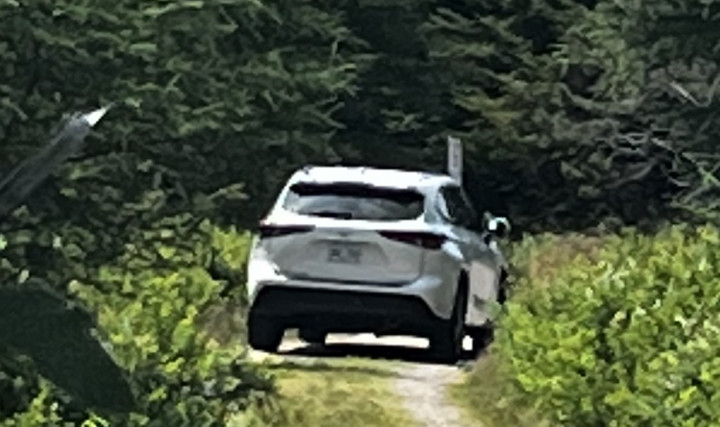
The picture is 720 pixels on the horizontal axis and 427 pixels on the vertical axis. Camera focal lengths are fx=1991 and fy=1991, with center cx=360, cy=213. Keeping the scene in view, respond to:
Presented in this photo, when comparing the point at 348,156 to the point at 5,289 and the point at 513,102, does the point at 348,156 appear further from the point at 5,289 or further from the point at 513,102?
the point at 5,289

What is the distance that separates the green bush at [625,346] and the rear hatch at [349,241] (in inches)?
21.3

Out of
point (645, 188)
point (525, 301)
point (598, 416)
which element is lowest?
point (645, 188)

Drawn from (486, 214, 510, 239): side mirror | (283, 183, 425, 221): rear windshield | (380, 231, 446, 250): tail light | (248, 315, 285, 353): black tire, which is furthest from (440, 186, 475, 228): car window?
(248, 315, 285, 353): black tire

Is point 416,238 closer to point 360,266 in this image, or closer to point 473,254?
point 360,266

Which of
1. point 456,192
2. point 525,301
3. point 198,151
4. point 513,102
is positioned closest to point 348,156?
point 198,151

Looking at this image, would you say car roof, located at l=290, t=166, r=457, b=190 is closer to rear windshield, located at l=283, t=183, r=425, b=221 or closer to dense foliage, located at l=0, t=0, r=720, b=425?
rear windshield, located at l=283, t=183, r=425, b=221

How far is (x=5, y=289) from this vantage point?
1.81 ft

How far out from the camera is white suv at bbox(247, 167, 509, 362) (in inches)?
344

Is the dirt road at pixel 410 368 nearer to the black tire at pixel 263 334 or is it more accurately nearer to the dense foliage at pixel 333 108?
the black tire at pixel 263 334

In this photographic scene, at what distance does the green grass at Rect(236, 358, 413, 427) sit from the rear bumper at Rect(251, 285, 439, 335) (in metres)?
0.27

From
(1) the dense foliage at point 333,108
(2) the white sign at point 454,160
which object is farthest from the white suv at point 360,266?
(2) the white sign at point 454,160

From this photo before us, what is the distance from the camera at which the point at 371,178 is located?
9.33 meters

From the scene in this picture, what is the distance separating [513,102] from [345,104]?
137 centimetres

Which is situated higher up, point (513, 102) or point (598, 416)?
point (598, 416)
